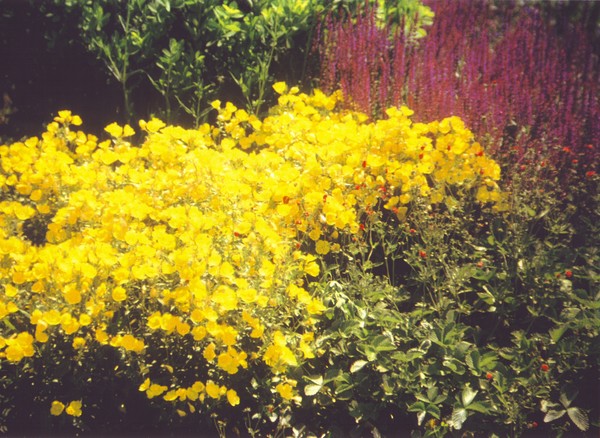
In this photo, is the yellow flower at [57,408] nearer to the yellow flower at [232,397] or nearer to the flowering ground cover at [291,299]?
the flowering ground cover at [291,299]

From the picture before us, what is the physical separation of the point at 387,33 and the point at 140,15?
5.40 feet

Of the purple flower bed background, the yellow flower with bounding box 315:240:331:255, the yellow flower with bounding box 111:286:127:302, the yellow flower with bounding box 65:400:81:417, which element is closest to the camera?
the yellow flower with bounding box 65:400:81:417

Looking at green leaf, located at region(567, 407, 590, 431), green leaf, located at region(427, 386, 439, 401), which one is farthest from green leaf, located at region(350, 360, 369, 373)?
green leaf, located at region(567, 407, 590, 431)

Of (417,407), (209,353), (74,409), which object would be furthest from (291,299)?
(74,409)

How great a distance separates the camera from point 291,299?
8.38ft

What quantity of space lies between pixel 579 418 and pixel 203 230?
→ 5.23ft

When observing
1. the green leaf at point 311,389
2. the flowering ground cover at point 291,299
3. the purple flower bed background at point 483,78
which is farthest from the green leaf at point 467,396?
the purple flower bed background at point 483,78

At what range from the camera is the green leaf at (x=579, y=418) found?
223 centimetres

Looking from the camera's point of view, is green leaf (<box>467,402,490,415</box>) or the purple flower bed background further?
the purple flower bed background

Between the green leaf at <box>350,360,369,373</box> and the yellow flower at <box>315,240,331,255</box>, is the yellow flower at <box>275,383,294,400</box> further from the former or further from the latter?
the yellow flower at <box>315,240,331,255</box>

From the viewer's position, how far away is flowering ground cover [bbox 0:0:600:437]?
90.4 inches

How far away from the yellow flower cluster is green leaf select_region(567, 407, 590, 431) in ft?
3.12

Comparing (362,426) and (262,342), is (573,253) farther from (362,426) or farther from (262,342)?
(262,342)

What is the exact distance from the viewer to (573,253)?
9.55ft
